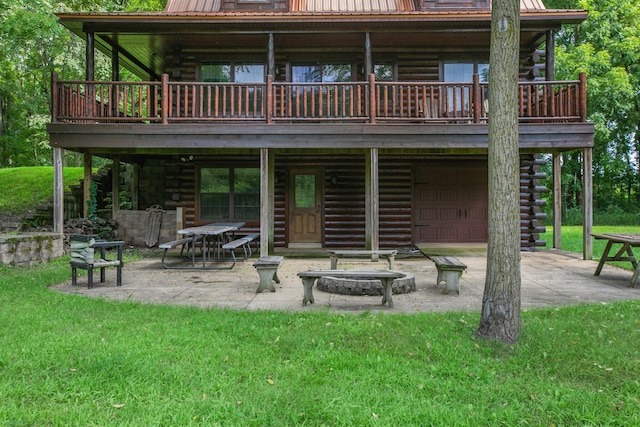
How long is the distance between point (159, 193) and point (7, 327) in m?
10.6

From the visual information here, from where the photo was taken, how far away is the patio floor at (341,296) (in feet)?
18.9

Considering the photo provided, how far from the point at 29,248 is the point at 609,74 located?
88.6 feet

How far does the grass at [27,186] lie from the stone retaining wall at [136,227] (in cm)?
434

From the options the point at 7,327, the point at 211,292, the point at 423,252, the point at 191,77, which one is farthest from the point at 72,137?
the point at 423,252

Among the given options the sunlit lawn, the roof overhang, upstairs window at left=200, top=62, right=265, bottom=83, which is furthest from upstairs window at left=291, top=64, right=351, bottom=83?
the sunlit lawn

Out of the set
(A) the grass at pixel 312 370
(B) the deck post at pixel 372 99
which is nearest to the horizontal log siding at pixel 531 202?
(B) the deck post at pixel 372 99

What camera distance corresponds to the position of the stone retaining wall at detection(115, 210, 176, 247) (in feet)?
39.7

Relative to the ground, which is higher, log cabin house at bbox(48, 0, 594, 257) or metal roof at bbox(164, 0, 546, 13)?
metal roof at bbox(164, 0, 546, 13)

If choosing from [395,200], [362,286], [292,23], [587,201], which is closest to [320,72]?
[292,23]

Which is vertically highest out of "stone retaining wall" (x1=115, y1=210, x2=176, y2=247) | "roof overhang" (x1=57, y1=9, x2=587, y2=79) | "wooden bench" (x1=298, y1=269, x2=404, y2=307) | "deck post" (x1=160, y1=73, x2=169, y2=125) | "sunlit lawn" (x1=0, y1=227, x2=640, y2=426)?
"roof overhang" (x1=57, y1=9, x2=587, y2=79)

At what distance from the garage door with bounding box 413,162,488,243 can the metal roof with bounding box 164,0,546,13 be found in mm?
5303

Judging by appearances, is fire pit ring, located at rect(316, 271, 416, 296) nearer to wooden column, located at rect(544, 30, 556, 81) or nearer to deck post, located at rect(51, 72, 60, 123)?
wooden column, located at rect(544, 30, 556, 81)

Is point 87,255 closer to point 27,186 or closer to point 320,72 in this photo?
point 320,72

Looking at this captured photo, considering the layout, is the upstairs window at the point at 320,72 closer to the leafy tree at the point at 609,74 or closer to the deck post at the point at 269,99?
the deck post at the point at 269,99
